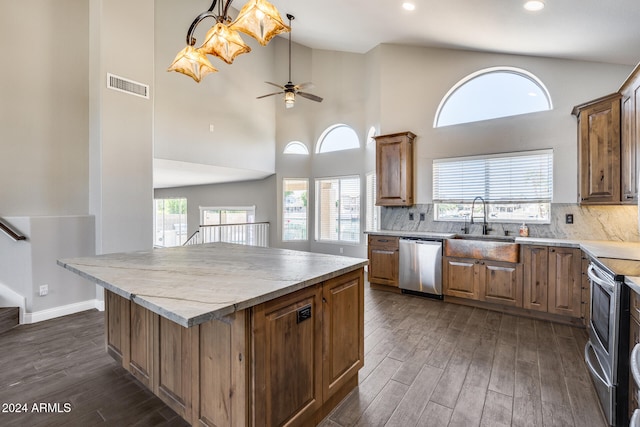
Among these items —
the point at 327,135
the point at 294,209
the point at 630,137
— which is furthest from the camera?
the point at 294,209

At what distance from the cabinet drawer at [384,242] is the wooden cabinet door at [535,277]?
164cm

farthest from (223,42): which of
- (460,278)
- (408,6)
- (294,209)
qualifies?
(294,209)

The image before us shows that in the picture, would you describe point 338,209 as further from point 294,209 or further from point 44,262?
point 44,262

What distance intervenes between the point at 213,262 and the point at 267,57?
5959 mm

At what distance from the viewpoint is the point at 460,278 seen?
3.96m

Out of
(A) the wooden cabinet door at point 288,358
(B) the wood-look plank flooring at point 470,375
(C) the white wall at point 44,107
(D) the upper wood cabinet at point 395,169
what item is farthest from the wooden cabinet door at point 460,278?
(C) the white wall at point 44,107

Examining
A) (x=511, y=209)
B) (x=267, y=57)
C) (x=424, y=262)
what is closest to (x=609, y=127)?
(x=511, y=209)

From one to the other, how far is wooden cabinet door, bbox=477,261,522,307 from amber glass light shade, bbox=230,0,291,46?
139 inches

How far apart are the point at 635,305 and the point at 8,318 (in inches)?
209

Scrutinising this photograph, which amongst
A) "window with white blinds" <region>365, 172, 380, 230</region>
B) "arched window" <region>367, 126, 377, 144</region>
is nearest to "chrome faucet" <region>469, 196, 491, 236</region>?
"window with white blinds" <region>365, 172, 380, 230</region>

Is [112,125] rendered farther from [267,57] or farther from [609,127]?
[609,127]

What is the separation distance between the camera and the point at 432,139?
4828 mm

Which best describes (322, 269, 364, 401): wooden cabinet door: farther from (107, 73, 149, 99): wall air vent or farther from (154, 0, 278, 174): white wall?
(154, 0, 278, 174): white wall

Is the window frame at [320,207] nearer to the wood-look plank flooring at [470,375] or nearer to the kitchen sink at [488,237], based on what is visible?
the kitchen sink at [488,237]
